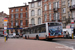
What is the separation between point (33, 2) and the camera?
52.6m

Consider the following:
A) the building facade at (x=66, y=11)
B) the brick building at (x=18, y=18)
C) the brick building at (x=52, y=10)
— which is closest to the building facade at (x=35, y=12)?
the brick building at (x=52, y=10)

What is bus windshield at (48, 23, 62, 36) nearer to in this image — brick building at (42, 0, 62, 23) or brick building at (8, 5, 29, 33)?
brick building at (42, 0, 62, 23)

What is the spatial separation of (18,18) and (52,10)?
18.4 m

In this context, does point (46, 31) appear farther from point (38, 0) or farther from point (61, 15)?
point (38, 0)

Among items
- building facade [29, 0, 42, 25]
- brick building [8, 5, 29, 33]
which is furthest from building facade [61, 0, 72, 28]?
brick building [8, 5, 29, 33]

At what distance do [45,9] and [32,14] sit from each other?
6.86 metres

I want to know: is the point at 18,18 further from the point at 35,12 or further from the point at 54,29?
the point at 54,29

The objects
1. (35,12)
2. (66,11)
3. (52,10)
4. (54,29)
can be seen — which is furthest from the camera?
(35,12)

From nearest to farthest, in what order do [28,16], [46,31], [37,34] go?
[46,31]
[37,34]
[28,16]

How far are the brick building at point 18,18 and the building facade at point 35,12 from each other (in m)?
2.62

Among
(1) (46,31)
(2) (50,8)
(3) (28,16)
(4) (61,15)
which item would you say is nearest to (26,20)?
(3) (28,16)

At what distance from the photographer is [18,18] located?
194 feet

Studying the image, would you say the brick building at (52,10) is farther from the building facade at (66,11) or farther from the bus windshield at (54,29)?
the bus windshield at (54,29)

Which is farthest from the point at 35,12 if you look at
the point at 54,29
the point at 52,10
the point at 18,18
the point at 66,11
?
the point at 54,29
